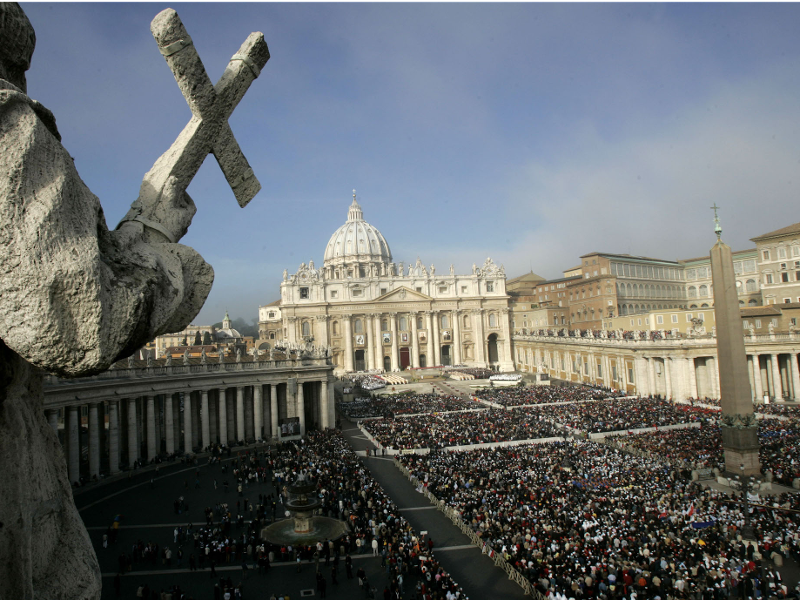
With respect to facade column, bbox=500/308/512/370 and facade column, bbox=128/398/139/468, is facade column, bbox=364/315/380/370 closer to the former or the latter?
facade column, bbox=500/308/512/370

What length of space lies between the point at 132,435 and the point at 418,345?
56613mm

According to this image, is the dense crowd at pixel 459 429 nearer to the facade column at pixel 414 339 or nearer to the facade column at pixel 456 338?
the facade column at pixel 414 339

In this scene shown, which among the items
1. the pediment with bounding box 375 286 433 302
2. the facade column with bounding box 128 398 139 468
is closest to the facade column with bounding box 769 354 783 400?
the facade column with bounding box 128 398 139 468

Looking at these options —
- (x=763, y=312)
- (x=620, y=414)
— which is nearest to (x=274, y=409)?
(x=620, y=414)

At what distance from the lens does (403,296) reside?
81188 mm

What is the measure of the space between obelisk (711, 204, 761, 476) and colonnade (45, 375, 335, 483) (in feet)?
74.8

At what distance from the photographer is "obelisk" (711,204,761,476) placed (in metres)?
21.3

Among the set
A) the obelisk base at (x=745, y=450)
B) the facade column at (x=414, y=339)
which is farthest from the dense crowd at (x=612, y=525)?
the facade column at (x=414, y=339)

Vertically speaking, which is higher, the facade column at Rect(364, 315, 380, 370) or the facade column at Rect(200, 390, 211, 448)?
the facade column at Rect(364, 315, 380, 370)

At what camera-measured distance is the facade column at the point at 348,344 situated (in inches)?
3095

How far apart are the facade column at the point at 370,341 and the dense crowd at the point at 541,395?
99.8ft

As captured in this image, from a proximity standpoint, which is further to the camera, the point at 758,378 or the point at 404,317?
the point at 404,317

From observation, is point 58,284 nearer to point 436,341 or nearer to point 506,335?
point 436,341

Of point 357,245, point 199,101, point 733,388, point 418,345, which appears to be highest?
point 357,245
